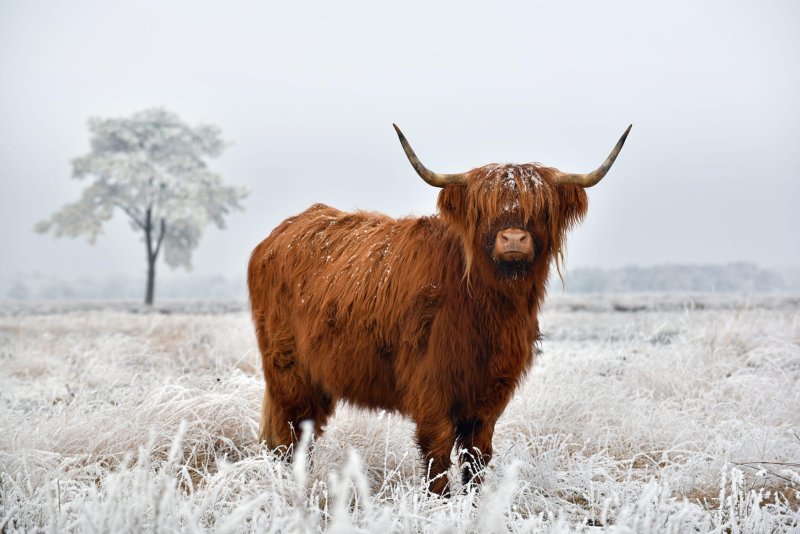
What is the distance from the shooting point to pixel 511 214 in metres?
3.42

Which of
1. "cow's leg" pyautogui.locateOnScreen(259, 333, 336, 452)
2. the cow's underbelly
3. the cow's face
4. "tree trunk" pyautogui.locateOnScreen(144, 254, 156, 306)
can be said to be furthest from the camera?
"tree trunk" pyautogui.locateOnScreen(144, 254, 156, 306)

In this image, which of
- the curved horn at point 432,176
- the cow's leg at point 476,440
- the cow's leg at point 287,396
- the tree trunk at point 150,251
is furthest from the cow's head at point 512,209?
the tree trunk at point 150,251

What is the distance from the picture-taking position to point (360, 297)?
4.06 meters

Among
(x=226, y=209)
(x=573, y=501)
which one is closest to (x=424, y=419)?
(x=573, y=501)

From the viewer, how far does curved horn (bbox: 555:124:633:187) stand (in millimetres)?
3701

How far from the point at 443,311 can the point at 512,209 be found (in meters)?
0.73

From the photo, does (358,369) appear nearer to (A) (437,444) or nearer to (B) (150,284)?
(A) (437,444)

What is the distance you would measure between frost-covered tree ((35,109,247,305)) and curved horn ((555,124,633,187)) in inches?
953

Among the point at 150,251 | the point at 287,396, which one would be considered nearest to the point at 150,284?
the point at 150,251

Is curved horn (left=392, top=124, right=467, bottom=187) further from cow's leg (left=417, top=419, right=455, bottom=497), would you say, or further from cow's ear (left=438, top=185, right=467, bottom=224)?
cow's leg (left=417, top=419, right=455, bottom=497)

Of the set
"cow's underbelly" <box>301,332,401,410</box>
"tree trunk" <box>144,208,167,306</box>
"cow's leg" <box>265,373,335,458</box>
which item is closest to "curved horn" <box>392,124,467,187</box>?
"cow's underbelly" <box>301,332,401,410</box>

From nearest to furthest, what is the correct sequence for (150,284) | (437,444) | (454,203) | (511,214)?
(511,214)
(437,444)
(454,203)
(150,284)

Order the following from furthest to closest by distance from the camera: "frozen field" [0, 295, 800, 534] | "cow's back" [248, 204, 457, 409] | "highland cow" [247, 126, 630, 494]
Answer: "cow's back" [248, 204, 457, 409] < "highland cow" [247, 126, 630, 494] < "frozen field" [0, 295, 800, 534]

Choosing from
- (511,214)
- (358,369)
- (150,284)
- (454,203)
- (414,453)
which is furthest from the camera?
(150,284)
